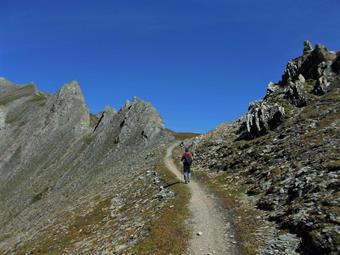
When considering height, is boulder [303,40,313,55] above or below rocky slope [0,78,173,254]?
above

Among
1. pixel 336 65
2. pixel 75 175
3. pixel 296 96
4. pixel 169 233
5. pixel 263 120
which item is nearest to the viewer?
pixel 169 233

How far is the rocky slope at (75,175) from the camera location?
33688 millimetres

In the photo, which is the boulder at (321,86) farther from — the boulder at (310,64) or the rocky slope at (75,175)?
the rocky slope at (75,175)

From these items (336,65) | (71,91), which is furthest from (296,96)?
(71,91)

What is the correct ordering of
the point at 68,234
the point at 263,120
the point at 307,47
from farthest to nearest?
the point at 307,47 → the point at 263,120 → the point at 68,234

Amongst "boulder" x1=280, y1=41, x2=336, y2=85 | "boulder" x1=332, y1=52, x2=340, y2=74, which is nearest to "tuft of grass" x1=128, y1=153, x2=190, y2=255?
"boulder" x1=332, y1=52, x2=340, y2=74

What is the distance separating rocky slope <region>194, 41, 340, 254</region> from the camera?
70.2ft

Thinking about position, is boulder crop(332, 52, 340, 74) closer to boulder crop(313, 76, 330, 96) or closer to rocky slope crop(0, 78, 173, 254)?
boulder crop(313, 76, 330, 96)

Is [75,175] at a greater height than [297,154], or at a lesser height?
greater

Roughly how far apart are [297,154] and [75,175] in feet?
175

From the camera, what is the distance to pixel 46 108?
12294 centimetres

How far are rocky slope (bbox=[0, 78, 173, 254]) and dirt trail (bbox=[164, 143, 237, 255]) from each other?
347 centimetres

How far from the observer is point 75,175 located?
7750 centimetres

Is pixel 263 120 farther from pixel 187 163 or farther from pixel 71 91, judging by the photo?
pixel 71 91
